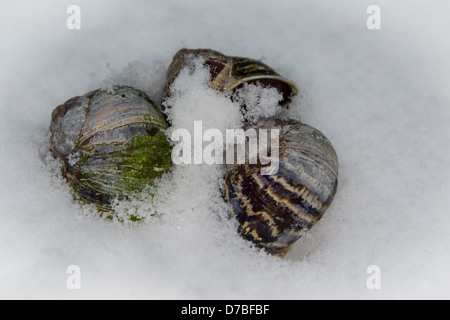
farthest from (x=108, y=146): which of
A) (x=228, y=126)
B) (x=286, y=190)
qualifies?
(x=286, y=190)

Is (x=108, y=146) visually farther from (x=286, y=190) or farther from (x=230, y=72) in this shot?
(x=286, y=190)

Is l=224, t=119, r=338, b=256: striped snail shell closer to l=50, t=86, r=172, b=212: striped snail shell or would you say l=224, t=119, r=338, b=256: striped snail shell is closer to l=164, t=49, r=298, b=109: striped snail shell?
l=164, t=49, r=298, b=109: striped snail shell

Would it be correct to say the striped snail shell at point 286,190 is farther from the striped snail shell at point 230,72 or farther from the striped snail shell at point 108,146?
the striped snail shell at point 108,146

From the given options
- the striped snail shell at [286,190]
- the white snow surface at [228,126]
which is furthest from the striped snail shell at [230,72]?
the striped snail shell at [286,190]

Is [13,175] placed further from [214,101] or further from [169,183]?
[214,101]

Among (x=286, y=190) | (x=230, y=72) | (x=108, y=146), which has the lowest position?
(x=286, y=190)

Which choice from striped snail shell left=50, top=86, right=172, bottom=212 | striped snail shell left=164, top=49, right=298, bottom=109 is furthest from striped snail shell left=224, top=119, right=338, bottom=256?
striped snail shell left=50, top=86, right=172, bottom=212
